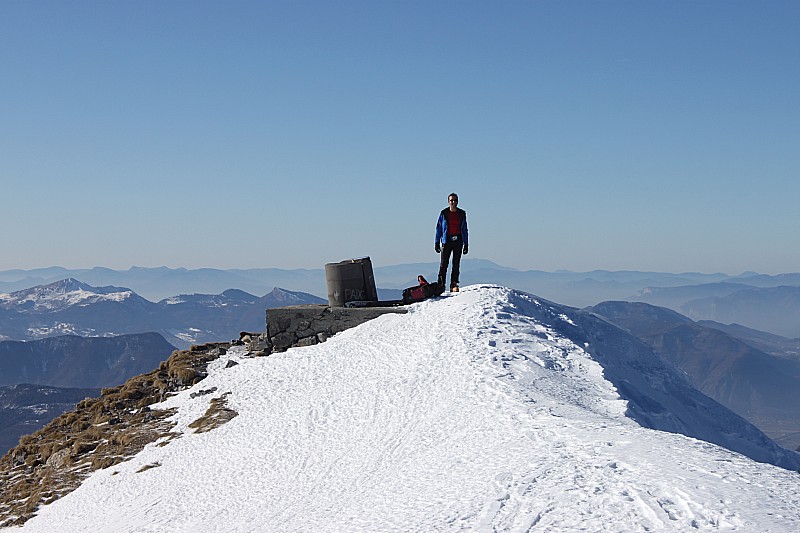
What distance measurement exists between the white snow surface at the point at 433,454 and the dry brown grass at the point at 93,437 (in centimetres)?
67

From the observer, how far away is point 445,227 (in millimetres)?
20250

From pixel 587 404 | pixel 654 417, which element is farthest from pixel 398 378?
pixel 654 417

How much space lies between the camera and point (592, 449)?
912 centimetres

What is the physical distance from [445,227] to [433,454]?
10.5 meters

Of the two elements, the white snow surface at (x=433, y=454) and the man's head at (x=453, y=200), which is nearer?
the white snow surface at (x=433, y=454)

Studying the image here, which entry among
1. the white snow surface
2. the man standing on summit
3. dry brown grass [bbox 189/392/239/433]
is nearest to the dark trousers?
the man standing on summit

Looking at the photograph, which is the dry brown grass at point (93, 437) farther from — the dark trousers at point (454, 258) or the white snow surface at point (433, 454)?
the dark trousers at point (454, 258)

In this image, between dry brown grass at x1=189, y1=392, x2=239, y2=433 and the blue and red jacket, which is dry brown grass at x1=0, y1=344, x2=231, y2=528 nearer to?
dry brown grass at x1=189, y1=392, x2=239, y2=433

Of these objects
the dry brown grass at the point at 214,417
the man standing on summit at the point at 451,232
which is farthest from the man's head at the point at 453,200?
the dry brown grass at the point at 214,417

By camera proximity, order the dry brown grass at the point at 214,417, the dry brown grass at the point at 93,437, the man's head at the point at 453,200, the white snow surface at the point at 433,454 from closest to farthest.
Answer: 1. the white snow surface at the point at 433,454
2. the dry brown grass at the point at 93,437
3. the dry brown grass at the point at 214,417
4. the man's head at the point at 453,200

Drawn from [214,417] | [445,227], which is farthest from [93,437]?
[445,227]

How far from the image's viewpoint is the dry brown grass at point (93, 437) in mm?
15227

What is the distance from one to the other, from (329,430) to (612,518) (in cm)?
764

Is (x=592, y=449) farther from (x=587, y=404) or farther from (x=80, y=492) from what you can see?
(x=80, y=492)
